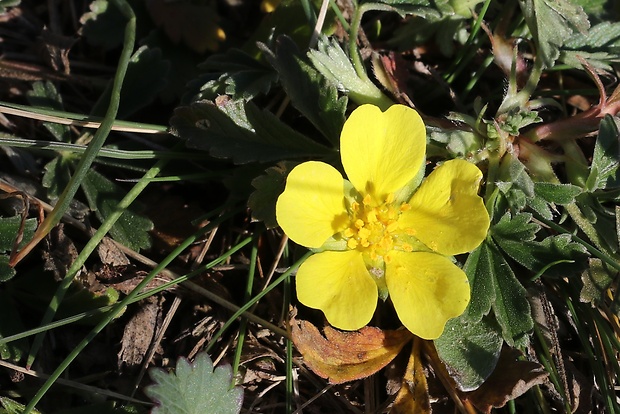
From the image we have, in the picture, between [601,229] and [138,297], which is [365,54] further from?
[138,297]

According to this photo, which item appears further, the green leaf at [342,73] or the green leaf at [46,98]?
the green leaf at [46,98]

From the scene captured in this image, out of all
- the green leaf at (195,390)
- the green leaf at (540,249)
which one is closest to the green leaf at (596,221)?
the green leaf at (540,249)

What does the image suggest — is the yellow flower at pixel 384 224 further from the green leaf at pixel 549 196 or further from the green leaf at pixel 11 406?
the green leaf at pixel 11 406

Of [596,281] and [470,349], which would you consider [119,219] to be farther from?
[596,281]

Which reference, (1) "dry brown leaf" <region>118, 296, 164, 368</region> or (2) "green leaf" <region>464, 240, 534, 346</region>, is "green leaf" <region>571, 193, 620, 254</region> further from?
(1) "dry brown leaf" <region>118, 296, 164, 368</region>

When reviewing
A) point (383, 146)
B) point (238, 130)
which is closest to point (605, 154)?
point (383, 146)

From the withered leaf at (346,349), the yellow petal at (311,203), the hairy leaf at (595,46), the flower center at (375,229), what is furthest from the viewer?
the hairy leaf at (595,46)
